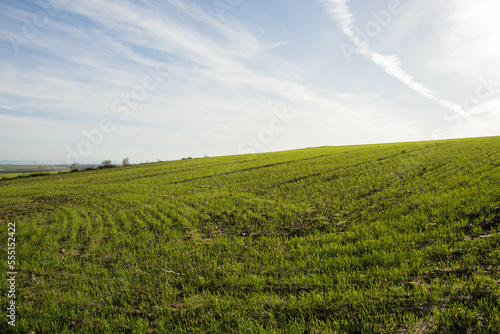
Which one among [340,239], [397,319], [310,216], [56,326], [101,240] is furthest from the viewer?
[310,216]

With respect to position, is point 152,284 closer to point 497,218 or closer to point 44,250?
point 44,250

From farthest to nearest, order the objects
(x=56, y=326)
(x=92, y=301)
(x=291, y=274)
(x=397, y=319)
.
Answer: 1. (x=291, y=274)
2. (x=92, y=301)
3. (x=56, y=326)
4. (x=397, y=319)

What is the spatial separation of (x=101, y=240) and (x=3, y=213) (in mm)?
10768

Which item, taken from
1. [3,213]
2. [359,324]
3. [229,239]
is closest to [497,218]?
[359,324]

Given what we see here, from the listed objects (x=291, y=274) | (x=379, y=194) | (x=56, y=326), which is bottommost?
(x=56, y=326)

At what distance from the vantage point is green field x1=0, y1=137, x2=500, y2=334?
4.34 meters

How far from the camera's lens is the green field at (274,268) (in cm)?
434

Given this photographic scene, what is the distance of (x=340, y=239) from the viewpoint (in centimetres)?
818

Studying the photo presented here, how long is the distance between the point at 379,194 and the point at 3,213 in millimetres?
23804

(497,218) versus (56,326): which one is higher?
(497,218)

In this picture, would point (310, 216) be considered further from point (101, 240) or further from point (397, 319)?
point (101, 240)

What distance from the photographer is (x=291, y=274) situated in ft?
20.7

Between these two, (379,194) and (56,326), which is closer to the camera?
(56,326)

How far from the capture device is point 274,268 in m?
6.84
